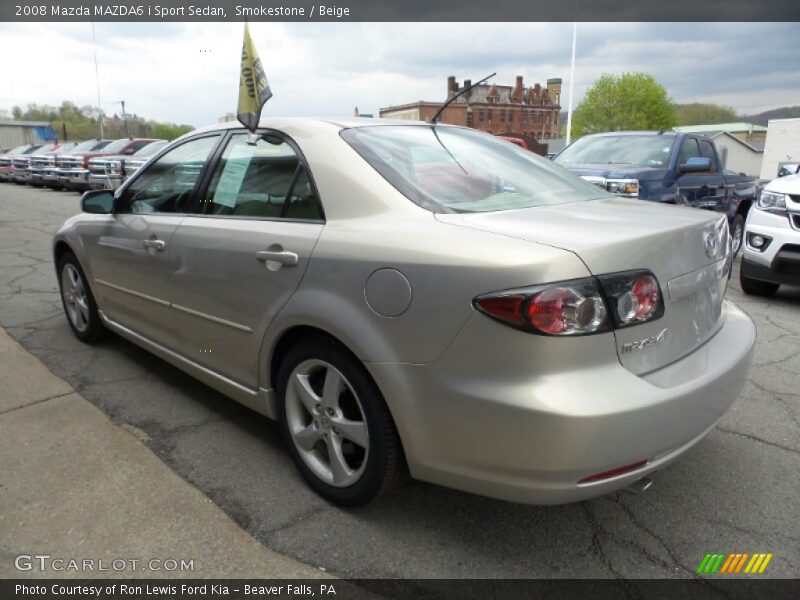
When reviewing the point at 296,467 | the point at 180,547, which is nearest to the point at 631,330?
the point at 296,467

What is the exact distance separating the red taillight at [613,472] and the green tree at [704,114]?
10527 cm

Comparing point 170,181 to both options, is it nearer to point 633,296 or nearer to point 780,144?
point 633,296

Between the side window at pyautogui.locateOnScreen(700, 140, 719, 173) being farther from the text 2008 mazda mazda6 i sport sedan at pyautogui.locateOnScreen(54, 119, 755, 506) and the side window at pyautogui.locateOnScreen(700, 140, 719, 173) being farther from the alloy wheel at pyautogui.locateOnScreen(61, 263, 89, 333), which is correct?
the alloy wheel at pyautogui.locateOnScreen(61, 263, 89, 333)

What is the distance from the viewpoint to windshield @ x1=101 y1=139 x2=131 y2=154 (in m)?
17.3

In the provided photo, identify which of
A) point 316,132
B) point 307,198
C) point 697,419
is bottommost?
point 697,419

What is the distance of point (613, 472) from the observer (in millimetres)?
1762

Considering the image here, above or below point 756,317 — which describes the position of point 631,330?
above

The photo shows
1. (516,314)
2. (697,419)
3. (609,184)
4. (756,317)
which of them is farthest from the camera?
(609,184)

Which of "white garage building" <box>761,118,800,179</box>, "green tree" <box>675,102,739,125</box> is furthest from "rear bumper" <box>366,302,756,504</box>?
"green tree" <box>675,102,739,125</box>

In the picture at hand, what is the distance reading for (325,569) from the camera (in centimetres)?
199

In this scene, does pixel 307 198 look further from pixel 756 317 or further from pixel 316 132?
pixel 756 317

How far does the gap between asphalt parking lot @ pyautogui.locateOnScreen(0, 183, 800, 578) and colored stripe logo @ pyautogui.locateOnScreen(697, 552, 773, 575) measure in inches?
1.1

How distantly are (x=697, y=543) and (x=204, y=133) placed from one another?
2913 mm

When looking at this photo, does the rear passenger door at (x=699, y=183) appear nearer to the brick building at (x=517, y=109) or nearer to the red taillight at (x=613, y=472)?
the red taillight at (x=613, y=472)
